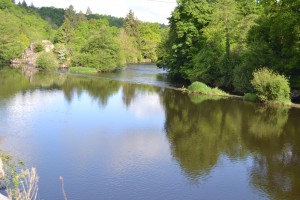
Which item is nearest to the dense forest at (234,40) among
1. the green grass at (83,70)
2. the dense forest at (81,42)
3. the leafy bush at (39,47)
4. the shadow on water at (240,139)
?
the shadow on water at (240,139)

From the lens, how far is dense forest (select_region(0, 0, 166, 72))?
67.9 metres

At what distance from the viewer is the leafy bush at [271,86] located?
32.5 meters

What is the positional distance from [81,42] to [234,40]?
1965 inches

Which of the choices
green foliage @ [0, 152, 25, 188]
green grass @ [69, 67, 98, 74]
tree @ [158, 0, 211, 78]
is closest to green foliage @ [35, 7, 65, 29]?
green grass @ [69, 67, 98, 74]

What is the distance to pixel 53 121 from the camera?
2578 cm

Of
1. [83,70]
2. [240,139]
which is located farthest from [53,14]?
[240,139]

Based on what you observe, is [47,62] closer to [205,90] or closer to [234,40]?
[205,90]

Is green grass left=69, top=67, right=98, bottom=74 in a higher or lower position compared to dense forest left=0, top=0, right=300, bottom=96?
lower

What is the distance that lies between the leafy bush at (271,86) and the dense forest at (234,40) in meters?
1.68

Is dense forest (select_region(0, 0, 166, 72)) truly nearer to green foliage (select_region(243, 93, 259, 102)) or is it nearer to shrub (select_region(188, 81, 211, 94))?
shrub (select_region(188, 81, 211, 94))

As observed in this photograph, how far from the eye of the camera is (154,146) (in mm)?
20875

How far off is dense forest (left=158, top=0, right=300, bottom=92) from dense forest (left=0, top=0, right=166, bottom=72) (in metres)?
17.4

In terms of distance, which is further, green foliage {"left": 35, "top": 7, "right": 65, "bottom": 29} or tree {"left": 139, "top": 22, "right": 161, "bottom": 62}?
green foliage {"left": 35, "top": 7, "right": 65, "bottom": 29}

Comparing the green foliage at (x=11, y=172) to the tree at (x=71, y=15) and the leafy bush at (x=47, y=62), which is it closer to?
the leafy bush at (x=47, y=62)
